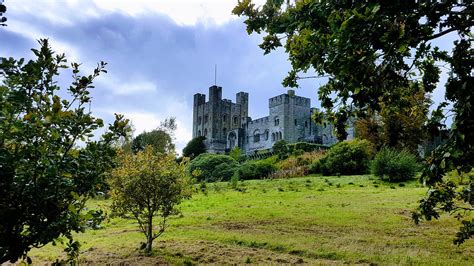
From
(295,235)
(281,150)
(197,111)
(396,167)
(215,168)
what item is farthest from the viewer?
(197,111)

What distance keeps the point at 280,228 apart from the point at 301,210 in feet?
9.50

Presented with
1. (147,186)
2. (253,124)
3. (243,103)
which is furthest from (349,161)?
(243,103)

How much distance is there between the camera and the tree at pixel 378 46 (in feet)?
9.39

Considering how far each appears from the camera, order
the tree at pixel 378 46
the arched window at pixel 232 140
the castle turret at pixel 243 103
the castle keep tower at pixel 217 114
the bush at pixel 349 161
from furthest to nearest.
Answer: the castle turret at pixel 243 103
the castle keep tower at pixel 217 114
the arched window at pixel 232 140
the bush at pixel 349 161
the tree at pixel 378 46

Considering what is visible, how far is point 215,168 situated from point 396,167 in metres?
17.1

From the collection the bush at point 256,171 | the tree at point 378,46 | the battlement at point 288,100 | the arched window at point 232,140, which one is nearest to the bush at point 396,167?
the bush at point 256,171

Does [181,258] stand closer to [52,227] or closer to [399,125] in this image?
[52,227]

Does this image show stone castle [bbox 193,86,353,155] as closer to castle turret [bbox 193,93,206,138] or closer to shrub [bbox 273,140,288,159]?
castle turret [bbox 193,93,206,138]

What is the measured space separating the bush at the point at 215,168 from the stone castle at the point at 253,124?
20.3 meters

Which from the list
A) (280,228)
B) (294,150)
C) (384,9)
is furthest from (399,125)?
(384,9)

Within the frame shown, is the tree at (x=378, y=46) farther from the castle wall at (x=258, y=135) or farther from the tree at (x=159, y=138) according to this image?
the castle wall at (x=258, y=135)

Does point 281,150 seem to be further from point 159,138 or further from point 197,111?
point 197,111

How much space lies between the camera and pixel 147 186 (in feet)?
32.4

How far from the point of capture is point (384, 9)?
300cm
